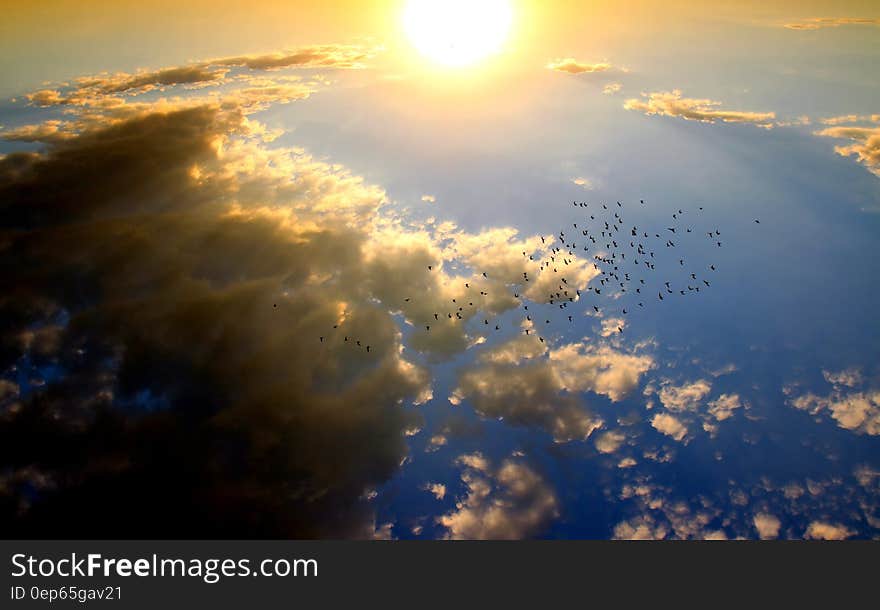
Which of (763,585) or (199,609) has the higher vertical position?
(199,609)

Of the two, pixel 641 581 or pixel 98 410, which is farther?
pixel 98 410

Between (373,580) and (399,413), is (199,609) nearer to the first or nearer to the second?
(373,580)

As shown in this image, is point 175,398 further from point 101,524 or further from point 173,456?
point 101,524

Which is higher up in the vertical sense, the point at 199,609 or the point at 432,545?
the point at 199,609

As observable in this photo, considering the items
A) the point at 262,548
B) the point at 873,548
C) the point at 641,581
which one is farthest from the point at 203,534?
the point at 873,548

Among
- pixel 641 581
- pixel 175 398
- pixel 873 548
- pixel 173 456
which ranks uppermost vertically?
pixel 175 398

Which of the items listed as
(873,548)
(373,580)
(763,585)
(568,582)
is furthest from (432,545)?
(873,548)

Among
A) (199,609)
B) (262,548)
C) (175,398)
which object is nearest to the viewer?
(262,548)

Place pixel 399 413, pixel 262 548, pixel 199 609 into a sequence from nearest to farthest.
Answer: pixel 262 548, pixel 199 609, pixel 399 413

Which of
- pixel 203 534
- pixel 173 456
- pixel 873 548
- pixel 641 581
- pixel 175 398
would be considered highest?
pixel 175 398
